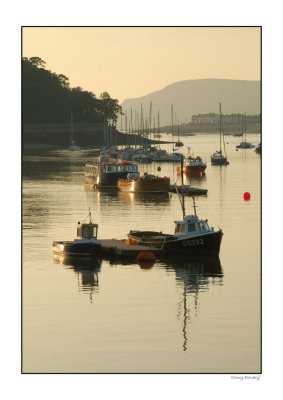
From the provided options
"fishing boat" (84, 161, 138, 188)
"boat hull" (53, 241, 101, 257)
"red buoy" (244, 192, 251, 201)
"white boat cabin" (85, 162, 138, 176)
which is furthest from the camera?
"white boat cabin" (85, 162, 138, 176)

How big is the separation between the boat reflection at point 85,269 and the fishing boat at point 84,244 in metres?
0.38

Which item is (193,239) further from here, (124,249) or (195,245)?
(124,249)

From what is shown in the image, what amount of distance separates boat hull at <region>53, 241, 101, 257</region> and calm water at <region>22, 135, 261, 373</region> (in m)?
0.98

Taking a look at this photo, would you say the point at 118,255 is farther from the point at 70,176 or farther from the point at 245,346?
the point at 70,176

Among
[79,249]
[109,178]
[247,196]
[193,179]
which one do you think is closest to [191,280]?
[79,249]

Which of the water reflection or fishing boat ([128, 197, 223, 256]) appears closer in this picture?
the water reflection

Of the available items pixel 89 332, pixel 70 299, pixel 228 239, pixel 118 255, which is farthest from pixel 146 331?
pixel 228 239

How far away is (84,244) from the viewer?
66625 mm

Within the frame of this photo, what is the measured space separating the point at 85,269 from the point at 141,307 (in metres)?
11.9

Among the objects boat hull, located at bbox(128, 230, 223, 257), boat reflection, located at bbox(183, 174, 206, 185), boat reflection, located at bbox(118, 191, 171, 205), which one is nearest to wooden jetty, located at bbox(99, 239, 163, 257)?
boat hull, located at bbox(128, 230, 223, 257)

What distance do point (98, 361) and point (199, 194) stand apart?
83.6 m

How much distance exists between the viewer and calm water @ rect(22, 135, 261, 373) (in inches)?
1647

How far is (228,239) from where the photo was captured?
255 feet

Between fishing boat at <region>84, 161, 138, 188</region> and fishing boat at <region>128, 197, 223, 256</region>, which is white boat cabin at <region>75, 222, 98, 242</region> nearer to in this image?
fishing boat at <region>128, 197, 223, 256</region>
